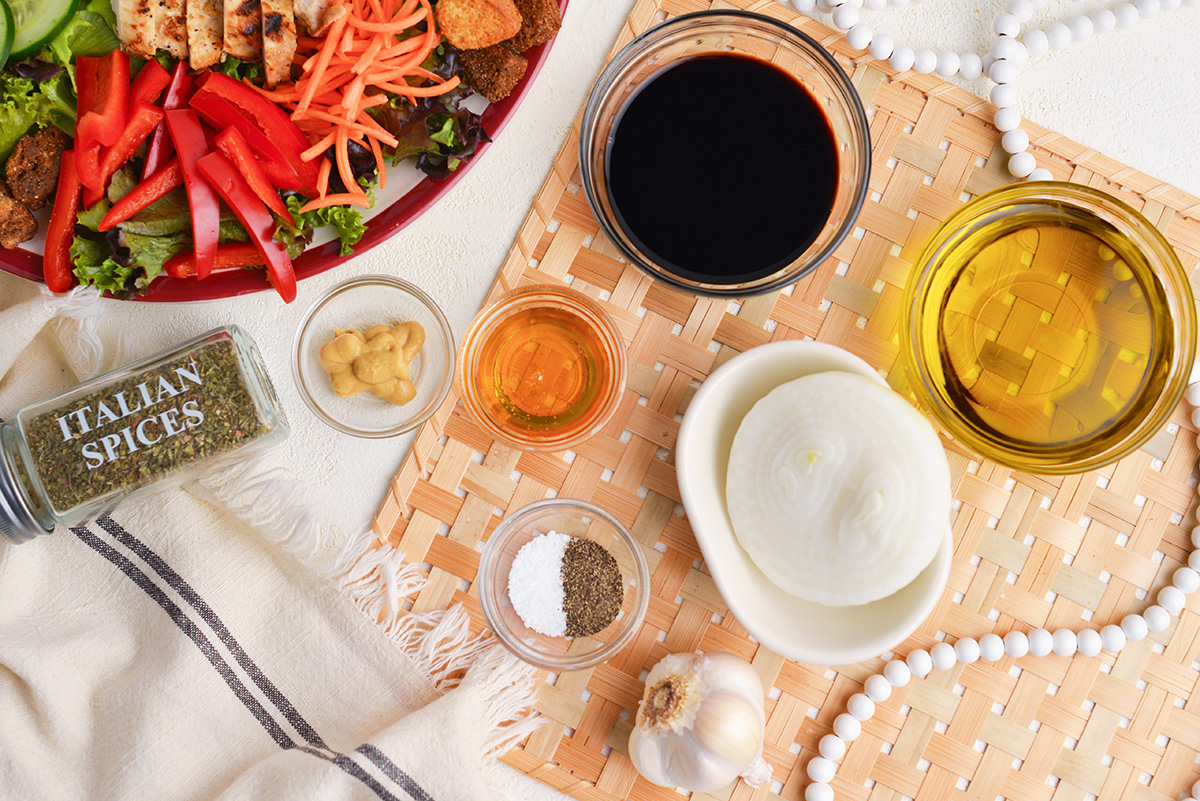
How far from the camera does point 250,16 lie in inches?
40.2

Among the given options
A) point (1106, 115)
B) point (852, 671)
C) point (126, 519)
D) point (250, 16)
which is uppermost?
point (1106, 115)

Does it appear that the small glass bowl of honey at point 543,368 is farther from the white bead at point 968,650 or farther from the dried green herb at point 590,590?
the white bead at point 968,650

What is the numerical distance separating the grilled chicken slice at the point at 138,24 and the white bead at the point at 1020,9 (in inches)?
48.5

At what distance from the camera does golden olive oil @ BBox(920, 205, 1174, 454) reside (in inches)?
45.1

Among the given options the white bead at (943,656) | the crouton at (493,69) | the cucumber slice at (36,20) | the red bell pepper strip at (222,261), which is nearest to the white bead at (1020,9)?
the crouton at (493,69)

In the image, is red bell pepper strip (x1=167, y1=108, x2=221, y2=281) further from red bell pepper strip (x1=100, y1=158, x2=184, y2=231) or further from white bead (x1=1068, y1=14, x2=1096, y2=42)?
white bead (x1=1068, y1=14, x2=1096, y2=42)

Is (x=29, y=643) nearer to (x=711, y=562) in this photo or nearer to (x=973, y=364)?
(x=711, y=562)

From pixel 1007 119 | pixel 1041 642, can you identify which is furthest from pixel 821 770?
pixel 1007 119

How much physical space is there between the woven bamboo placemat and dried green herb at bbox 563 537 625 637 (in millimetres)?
61

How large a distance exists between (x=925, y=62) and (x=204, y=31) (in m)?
1.03

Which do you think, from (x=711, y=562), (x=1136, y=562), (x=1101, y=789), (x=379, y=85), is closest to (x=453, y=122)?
(x=379, y=85)

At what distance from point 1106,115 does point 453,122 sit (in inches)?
40.4

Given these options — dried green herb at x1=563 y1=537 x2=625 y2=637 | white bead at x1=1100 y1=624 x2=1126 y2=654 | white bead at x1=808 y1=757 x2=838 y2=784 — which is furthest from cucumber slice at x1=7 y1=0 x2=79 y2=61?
white bead at x1=1100 y1=624 x2=1126 y2=654

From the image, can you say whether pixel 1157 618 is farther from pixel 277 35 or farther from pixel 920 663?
pixel 277 35
